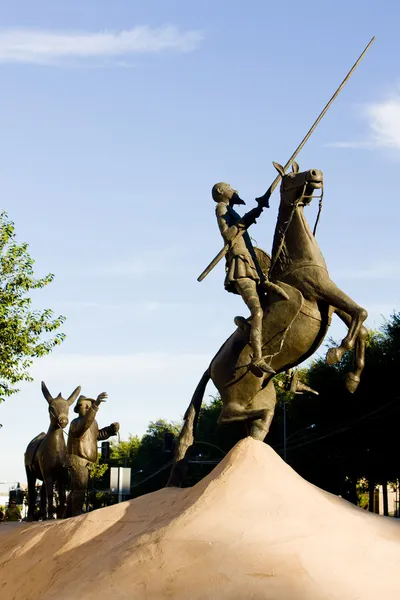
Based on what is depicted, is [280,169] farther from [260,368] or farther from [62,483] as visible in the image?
[62,483]

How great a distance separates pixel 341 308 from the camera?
12.6 metres

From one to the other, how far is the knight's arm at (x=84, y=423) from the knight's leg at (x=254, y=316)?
179 inches

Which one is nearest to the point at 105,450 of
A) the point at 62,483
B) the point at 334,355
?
the point at 62,483

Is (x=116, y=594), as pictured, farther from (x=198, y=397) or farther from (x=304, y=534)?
(x=198, y=397)

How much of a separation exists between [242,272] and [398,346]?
26379mm

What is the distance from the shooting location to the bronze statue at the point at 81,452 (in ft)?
53.8

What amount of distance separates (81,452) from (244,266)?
17.1ft

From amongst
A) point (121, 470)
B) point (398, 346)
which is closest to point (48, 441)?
point (121, 470)

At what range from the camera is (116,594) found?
30.1 ft

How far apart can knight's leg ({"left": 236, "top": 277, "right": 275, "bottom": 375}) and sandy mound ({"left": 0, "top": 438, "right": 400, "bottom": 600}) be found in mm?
1441

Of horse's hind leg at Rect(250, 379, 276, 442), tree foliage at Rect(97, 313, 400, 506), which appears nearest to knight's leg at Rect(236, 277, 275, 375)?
horse's hind leg at Rect(250, 379, 276, 442)

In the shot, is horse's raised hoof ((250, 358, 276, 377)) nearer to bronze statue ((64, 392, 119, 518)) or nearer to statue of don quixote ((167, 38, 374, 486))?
statue of don quixote ((167, 38, 374, 486))

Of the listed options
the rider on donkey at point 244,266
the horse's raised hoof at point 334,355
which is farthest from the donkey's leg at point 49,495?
the horse's raised hoof at point 334,355

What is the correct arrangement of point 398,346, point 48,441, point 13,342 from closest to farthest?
point 48,441 → point 13,342 → point 398,346
